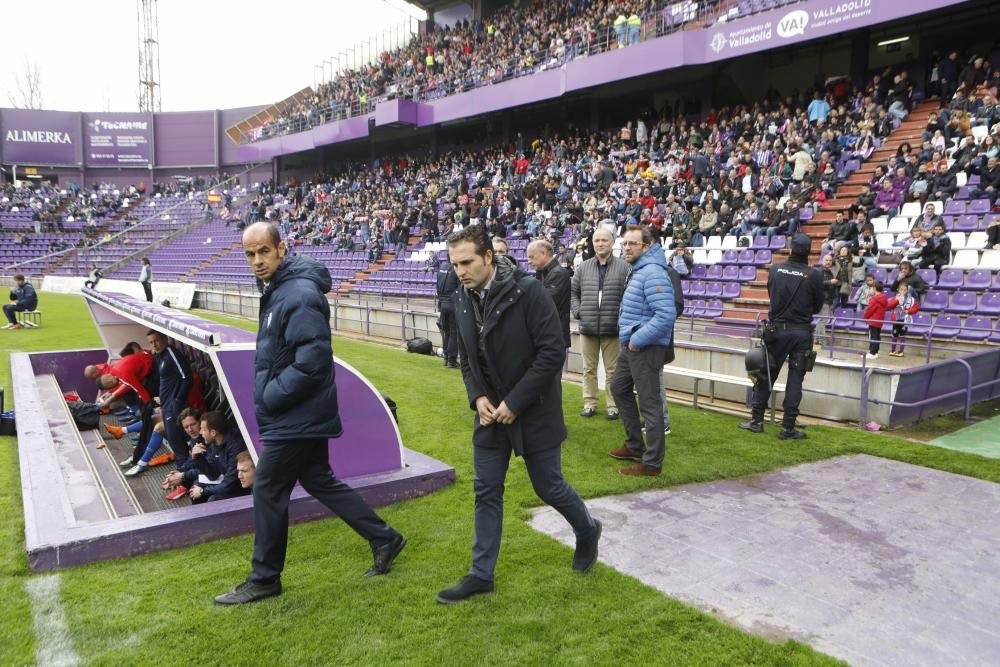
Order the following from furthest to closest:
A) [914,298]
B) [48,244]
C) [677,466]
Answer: [48,244] < [914,298] < [677,466]

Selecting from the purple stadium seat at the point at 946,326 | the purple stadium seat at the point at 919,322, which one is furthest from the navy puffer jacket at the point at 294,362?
the purple stadium seat at the point at 946,326

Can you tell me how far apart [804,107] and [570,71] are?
8.38m

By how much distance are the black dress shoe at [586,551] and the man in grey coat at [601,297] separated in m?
2.77

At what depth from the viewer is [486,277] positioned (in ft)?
10.6

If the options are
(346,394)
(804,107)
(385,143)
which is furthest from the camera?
(385,143)

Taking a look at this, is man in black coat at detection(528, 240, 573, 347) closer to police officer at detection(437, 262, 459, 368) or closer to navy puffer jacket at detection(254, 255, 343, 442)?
police officer at detection(437, 262, 459, 368)

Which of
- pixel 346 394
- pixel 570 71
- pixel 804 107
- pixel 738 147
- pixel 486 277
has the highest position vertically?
pixel 570 71

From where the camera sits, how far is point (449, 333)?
10.6 m

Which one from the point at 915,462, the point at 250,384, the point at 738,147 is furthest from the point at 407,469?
the point at 738,147

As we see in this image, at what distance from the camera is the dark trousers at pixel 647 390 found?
5082mm

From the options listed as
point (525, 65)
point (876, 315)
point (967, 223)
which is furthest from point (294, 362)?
point (525, 65)

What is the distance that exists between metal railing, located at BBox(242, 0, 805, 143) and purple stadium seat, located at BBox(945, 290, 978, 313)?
1108 centimetres

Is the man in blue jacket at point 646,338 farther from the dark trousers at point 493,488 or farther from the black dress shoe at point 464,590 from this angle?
the black dress shoe at point 464,590

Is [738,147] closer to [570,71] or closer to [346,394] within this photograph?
[570,71]
